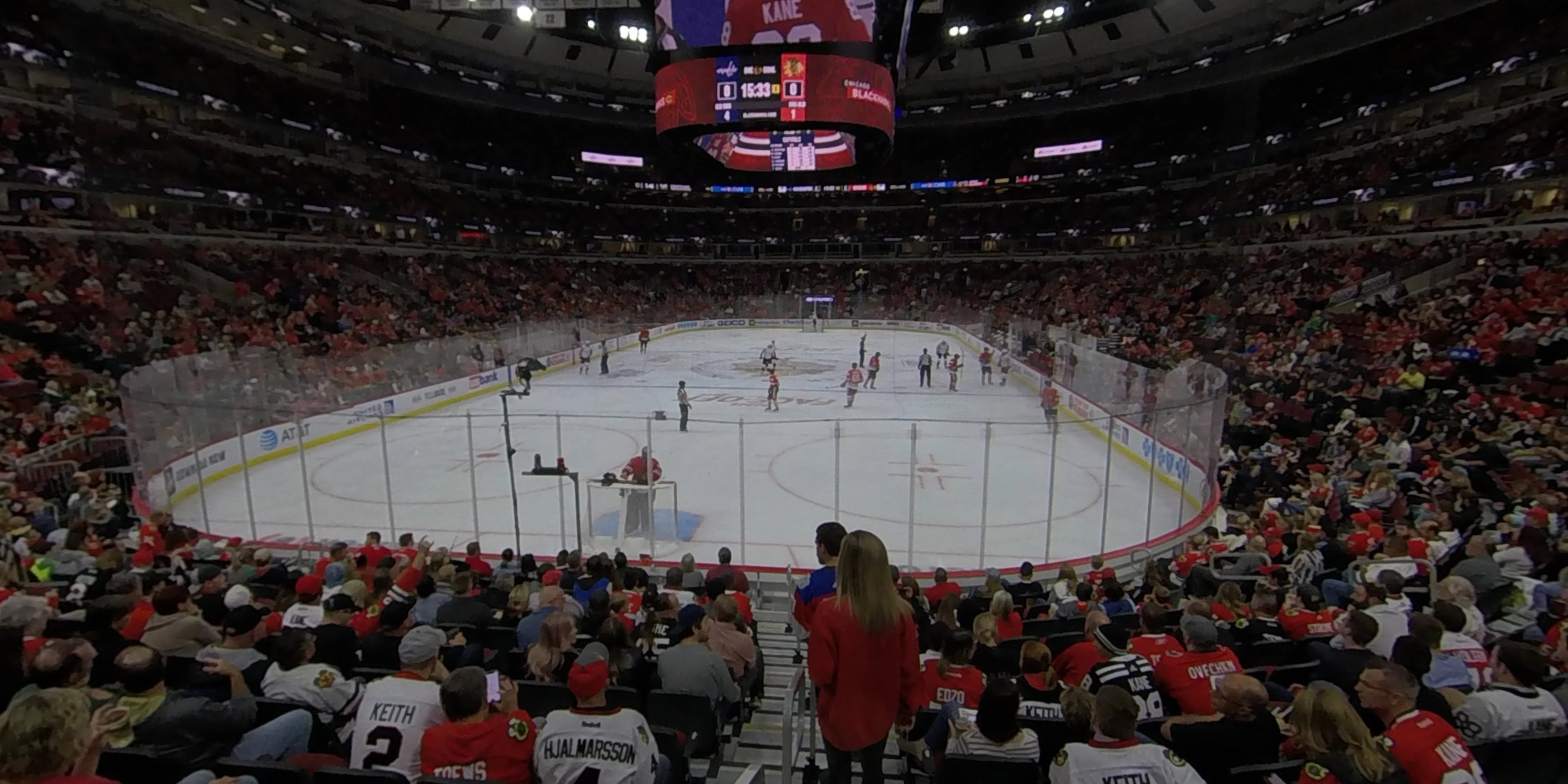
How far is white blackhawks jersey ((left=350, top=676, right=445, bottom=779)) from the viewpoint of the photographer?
3.51 metres

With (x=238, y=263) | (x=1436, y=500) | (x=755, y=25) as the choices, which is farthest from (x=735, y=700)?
(x=238, y=263)

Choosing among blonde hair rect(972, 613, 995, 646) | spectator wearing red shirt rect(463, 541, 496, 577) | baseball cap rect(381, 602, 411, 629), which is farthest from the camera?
spectator wearing red shirt rect(463, 541, 496, 577)

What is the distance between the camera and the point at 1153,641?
4.74 m

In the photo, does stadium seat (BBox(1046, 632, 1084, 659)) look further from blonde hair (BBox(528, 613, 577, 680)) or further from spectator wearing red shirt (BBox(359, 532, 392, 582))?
spectator wearing red shirt (BBox(359, 532, 392, 582))

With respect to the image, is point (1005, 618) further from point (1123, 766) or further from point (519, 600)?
point (519, 600)

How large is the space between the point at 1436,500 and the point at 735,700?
1020 centimetres

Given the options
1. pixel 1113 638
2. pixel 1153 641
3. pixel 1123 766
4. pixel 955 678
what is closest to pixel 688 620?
pixel 955 678

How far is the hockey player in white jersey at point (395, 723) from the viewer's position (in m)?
3.51

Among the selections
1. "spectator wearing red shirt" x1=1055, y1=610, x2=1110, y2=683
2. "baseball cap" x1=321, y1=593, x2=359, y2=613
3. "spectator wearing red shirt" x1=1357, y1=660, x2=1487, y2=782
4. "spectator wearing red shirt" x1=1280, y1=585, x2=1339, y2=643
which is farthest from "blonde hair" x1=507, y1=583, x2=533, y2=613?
"spectator wearing red shirt" x1=1280, y1=585, x2=1339, y2=643

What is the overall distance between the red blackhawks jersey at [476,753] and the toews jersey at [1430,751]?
3.74m

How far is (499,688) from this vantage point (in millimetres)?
4297

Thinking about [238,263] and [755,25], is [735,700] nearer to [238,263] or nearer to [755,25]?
[755,25]

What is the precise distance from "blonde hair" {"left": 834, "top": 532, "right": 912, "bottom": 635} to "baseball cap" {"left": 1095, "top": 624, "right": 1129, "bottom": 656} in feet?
9.03

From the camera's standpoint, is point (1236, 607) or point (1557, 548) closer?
point (1236, 607)
